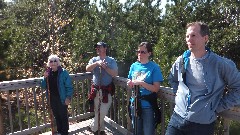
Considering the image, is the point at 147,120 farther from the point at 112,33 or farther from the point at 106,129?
the point at 112,33

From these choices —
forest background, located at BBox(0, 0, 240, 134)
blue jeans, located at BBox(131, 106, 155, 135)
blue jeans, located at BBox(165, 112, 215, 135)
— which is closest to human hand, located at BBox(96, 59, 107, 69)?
blue jeans, located at BBox(131, 106, 155, 135)

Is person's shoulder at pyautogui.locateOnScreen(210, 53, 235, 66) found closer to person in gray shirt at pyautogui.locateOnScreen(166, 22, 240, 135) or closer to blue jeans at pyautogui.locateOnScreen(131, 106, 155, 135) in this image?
person in gray shirt at pyautogui.locateOnScreen(166, 22, 240, 135)

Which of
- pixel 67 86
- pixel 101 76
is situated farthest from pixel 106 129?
pixel 67 86

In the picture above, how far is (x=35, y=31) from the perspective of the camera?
16438 millimetres

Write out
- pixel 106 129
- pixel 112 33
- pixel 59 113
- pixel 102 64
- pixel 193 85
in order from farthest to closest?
pixel 112 33 < pixel 106 129 < pixel 59 113 < pixel 102 64 < pixel 193 85

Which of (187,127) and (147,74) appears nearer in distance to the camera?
(187,127)

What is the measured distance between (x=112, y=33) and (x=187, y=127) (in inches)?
463

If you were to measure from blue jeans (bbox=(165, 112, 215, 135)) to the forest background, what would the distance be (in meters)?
7.26

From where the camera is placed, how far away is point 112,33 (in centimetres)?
1389

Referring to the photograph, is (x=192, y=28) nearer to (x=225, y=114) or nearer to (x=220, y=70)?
(x=220, y=70)

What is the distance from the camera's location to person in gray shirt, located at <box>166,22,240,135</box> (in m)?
2.22

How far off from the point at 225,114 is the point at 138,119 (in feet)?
3.93

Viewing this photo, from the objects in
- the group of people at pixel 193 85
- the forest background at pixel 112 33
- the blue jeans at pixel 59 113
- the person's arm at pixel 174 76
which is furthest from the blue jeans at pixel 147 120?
the forest background at pixel 112 33

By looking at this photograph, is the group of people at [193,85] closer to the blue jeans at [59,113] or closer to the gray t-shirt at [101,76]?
the gray t-shirt at [101,76]
